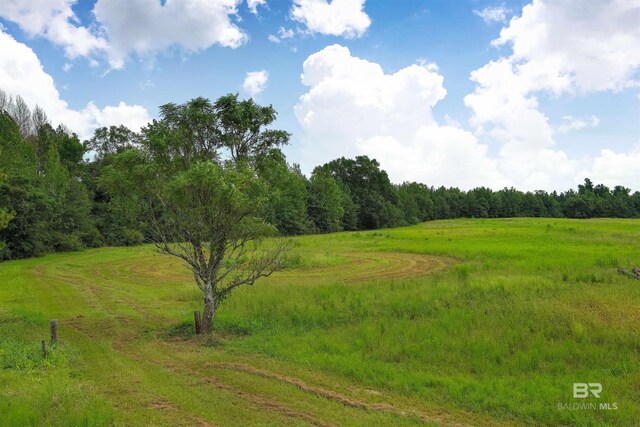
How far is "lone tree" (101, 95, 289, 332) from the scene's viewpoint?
15.2 m

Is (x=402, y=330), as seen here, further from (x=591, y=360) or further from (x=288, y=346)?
(x=591, y=360)

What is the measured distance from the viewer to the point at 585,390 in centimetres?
970

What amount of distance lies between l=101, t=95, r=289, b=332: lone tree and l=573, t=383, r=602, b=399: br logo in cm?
1073

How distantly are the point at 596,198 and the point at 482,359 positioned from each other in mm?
151960

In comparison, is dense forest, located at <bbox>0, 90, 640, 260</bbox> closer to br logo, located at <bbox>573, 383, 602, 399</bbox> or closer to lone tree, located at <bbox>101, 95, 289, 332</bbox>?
lone tree, located at <bbox>101, 95, 289, 332</bbox>

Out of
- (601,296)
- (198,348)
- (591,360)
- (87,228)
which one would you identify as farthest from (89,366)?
(87,228)

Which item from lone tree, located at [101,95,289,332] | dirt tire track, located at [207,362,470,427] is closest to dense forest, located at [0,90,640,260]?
lone tree, located at [101,95,289,332]

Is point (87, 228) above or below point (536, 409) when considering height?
above

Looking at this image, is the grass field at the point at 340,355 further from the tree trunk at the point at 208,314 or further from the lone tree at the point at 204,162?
the lone tree at the point at 204,162

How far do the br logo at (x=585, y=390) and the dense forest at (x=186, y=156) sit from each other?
36.5 feet

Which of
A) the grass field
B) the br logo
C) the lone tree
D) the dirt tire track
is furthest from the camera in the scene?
the lone tree

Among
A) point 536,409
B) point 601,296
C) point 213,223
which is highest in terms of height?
point 213,223

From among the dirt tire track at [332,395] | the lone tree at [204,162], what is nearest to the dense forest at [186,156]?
the lone tree at [204,162]

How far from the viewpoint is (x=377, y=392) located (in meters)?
9.97
